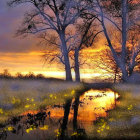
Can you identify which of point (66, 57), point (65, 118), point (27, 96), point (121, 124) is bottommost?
point (121, 124)

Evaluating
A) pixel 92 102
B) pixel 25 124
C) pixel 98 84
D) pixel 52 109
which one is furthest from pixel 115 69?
pixel 25 124

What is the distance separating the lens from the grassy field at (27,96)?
13008 millimetres

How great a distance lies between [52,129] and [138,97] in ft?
25.2

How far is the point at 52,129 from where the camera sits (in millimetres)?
9961

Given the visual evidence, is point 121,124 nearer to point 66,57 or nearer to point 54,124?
point 54,124

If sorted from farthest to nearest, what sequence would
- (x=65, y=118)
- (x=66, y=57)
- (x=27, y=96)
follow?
(x=66, y=57) < (x=27, y=96) < (x=65, y=118)

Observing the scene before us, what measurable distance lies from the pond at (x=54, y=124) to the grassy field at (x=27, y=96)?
0.56 m

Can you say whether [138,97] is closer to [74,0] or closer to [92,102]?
[92,102]

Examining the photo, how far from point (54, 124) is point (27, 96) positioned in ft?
17.7

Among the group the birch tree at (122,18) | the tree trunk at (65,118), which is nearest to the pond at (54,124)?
the tree trunk at (65,118)

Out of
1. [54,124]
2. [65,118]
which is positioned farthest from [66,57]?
[54,124]

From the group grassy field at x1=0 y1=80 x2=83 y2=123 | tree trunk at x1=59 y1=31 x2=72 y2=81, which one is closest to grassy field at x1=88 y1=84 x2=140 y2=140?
grassy field at x1=0 y1=80 x2=83 y2=123

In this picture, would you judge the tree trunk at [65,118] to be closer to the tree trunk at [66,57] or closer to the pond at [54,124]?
the pond at [54,124]

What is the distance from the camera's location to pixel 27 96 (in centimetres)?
1579
